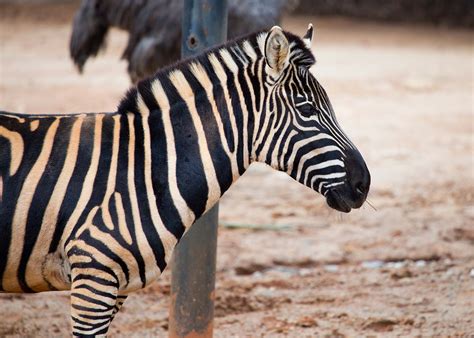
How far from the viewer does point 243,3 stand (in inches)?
333

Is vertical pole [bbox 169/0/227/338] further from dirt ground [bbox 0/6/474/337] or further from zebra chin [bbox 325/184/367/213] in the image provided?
zebra chin [bbox 325/184/367/213]

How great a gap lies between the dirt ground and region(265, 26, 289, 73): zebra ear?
0.87m

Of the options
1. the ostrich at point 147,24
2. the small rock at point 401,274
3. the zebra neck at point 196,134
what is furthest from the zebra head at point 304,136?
the ostrich at point 147,24

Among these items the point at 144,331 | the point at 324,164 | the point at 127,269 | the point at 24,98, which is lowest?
the point at 144,331

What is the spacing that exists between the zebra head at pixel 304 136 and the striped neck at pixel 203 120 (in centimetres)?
8

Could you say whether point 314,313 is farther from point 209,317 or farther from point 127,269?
point 127,269

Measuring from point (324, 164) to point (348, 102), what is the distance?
871cm

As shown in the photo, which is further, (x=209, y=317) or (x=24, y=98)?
(x=24, y=98)

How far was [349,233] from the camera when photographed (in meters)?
7.18

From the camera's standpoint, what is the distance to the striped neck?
3791 millimetres

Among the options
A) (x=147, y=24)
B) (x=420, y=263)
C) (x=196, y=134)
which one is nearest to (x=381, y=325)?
(x=420, y=263)

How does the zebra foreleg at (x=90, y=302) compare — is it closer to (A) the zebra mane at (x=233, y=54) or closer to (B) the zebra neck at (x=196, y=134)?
(B) the zebra neck at (x=196, y=134)

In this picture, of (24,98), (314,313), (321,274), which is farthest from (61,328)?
(24,98)

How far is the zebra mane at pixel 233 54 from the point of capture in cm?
376
